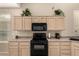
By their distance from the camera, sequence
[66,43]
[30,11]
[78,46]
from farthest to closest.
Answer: [30,11], [66,43], [78,46]

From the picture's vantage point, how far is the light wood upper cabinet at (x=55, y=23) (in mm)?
5953

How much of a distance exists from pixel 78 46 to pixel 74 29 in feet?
6.39

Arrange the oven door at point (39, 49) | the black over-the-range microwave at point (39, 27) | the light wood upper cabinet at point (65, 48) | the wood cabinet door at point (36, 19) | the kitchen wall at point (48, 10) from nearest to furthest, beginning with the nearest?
the oven door at point (39, 49) → the light wood upper cabinet at point (65, 48) → the black over-the-range microwave at point (39, 27) → the wood cabinet door at point (36, 19) → the kitchen wall at point (48, 10)

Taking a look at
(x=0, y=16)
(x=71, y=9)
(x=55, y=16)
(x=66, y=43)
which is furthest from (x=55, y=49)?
(x=0, y=16)

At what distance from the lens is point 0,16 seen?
21.0 feet

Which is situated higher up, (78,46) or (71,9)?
(71,9)

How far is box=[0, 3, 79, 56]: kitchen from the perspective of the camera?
5668 mm

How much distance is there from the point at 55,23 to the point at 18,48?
5.60ft

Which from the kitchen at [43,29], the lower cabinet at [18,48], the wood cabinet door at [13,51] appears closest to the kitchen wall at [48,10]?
the kitchen at [43,29]

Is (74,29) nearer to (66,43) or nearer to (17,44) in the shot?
(66,43)

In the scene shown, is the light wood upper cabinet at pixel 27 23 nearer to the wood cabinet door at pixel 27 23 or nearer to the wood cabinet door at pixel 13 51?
the wood cabinet door at pixel 27 23

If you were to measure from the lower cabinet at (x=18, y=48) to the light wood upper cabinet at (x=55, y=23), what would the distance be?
1.13 metres

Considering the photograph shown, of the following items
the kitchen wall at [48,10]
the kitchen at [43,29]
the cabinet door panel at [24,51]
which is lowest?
the cabinet door panel at [24,51]

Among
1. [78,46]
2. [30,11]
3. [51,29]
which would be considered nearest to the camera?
[78,46]
